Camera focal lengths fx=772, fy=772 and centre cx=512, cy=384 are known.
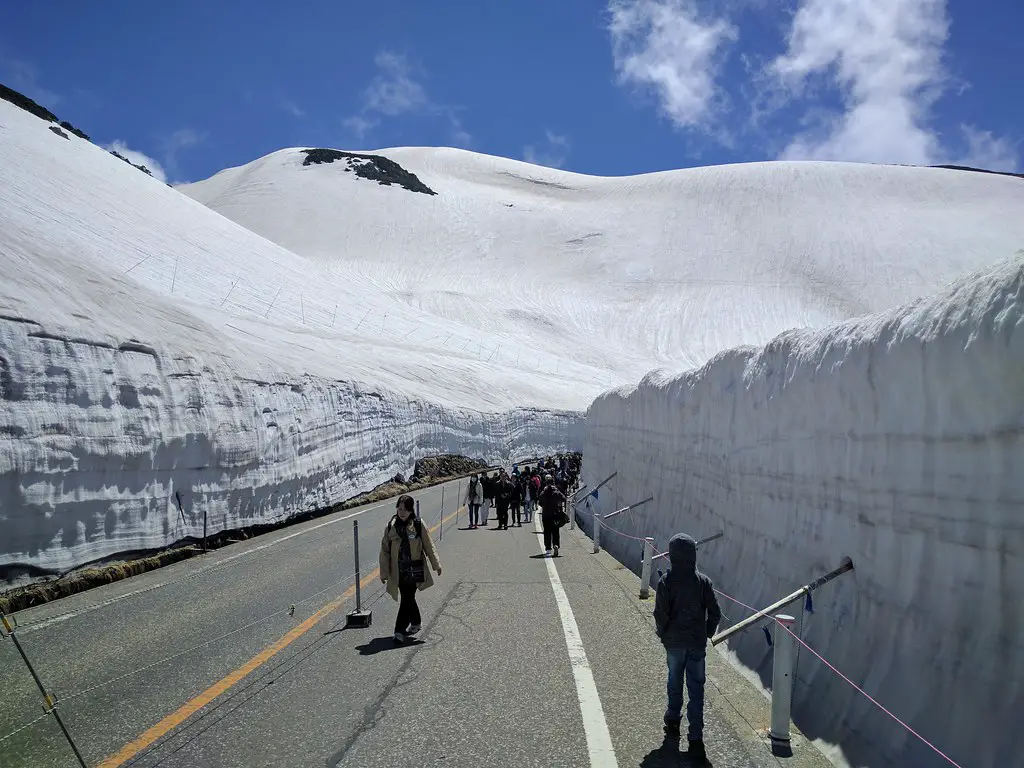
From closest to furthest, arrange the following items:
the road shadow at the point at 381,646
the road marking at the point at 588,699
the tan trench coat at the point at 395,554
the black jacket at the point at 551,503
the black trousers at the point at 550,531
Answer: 1. the road marking at the point at 588,699
2. the road shadow at the point at 381,646
3. the tan trench coat at the point at 395,554
4. the black trousers at the point at 550,531
5. the black jacket at the point at 551,503

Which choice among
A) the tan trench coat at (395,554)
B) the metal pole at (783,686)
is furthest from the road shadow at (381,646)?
the metal pole at (783,686)

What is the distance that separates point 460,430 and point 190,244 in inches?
1056

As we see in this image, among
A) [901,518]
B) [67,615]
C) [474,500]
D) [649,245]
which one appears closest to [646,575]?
[901,518]

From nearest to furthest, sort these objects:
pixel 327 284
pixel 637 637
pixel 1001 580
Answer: pixel 1001 580 → pixel 637 637 → pixel 327 284

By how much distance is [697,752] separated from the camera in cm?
460

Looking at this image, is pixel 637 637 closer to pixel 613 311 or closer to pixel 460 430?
pixel 460 430

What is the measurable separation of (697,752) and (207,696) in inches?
138

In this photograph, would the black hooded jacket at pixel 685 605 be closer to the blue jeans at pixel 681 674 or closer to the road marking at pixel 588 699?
the blue jeans at pixel 681 674

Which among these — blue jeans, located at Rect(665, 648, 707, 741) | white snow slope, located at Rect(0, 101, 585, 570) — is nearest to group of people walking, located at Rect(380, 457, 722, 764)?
blue jeans, located at Rect(665, 648, 707, 741)

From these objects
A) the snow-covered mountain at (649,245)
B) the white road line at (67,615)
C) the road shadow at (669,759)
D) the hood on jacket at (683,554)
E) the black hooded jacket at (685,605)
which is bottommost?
the white road line at (67,615)

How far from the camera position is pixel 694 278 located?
301 feet

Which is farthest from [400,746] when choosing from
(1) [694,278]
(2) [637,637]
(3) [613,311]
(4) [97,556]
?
(1) [694,278]

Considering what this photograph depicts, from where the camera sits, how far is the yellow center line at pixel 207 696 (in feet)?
15.2

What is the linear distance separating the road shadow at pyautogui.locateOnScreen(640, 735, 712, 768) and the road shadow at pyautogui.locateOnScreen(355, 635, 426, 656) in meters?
3.04
